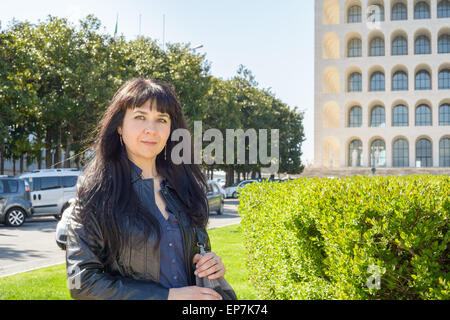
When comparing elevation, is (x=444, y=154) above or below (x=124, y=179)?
above

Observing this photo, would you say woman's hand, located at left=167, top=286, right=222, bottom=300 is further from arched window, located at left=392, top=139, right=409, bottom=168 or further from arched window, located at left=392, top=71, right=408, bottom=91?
arched window, located at left=392, top=71, right=408, bottom=91

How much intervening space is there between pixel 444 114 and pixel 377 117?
7400mm

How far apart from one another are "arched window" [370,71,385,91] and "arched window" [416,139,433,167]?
7.64 meters

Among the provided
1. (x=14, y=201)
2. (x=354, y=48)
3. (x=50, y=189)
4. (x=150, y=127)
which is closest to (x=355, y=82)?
(x=354, y=48)

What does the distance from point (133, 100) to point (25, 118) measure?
2616cm

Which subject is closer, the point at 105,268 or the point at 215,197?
the point at 105,268

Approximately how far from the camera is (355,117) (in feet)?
185

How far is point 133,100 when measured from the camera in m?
2.22

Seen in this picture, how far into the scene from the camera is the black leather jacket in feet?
6.20

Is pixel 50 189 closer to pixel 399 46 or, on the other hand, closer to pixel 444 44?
pixel 399 46

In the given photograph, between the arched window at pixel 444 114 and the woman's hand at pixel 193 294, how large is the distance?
191 ft

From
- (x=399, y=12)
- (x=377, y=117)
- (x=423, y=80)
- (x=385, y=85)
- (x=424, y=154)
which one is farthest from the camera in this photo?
(x=399, y=12)

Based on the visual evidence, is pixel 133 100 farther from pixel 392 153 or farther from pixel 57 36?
pixel 392 153
